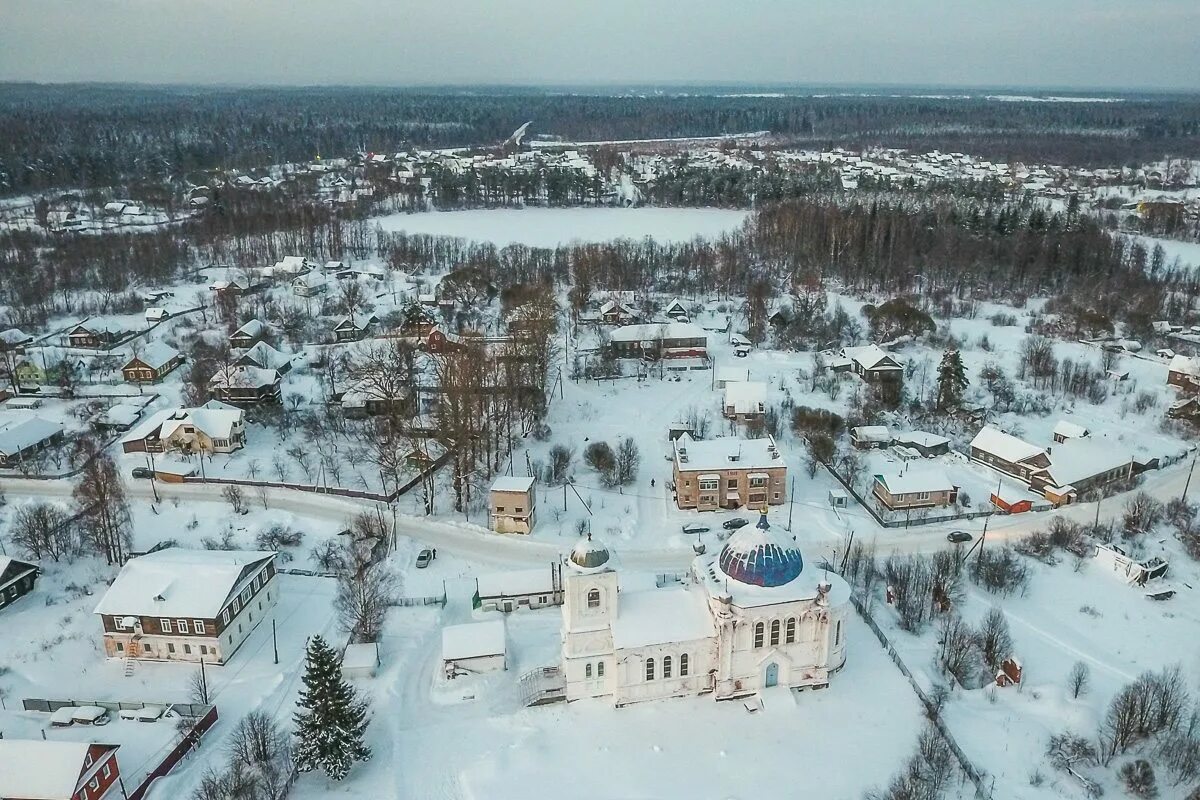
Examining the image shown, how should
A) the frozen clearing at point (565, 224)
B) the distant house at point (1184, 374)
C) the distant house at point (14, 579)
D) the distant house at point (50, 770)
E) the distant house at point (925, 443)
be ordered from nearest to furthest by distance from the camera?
1. the distant house at point (50, 770)
2. the distant house at point (14, 579)
3. the distant house at point (925, 443)
4. the distant house at point (1184, 374)
5. the frozen clearing at point (565, 224)

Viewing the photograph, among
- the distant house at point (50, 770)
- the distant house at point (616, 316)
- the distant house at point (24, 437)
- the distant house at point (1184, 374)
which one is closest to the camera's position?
the distant house at point (50, 770)

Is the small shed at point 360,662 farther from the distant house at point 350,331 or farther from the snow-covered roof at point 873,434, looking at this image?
the distant house at point 350,331

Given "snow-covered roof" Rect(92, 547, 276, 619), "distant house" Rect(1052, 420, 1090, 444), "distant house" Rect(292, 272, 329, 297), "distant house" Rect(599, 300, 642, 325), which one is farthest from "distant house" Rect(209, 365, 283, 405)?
"distant house" Rect(1052, 420, 1090, 444)

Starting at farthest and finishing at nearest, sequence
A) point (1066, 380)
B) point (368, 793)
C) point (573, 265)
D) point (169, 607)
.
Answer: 1. point (573, 265)
2. point (1066, 380)
3. point (169, 607)
4. point (368, 793)

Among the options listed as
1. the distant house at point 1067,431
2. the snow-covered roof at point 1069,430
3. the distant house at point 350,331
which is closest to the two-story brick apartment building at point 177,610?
the distant house at point 350,331

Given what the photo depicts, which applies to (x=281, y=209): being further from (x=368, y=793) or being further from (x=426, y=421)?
(x=368, y=793)

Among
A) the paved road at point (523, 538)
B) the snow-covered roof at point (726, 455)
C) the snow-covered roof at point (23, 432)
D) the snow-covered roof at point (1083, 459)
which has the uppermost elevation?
the snow-covered roof at point (726, 455)

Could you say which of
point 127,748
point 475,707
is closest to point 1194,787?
point 475,707

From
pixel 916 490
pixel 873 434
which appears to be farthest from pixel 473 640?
pixel 873 434
